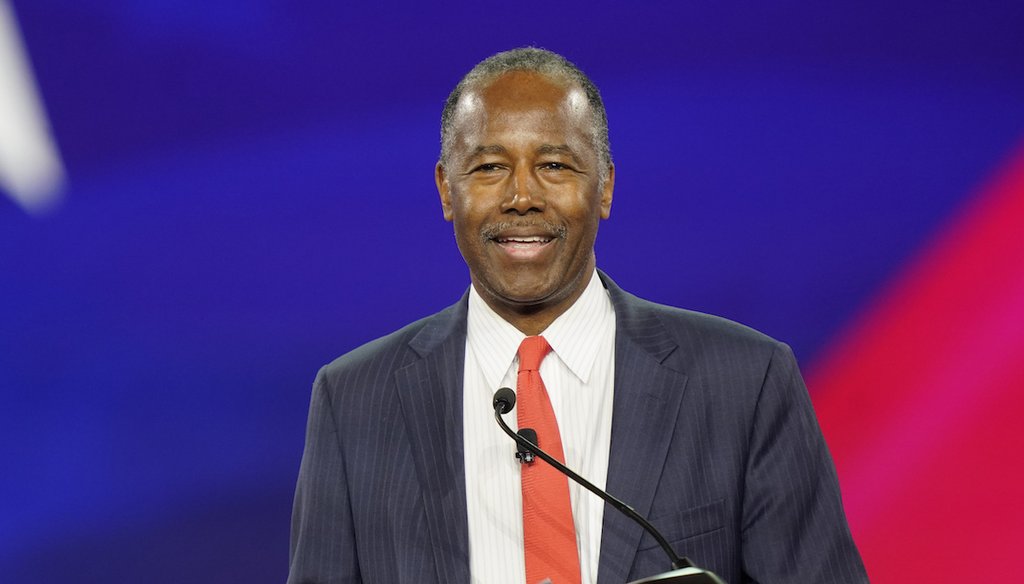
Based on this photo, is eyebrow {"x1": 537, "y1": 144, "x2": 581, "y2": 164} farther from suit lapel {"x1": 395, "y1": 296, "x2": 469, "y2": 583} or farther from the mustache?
suit lapel {"x1": 395, "y1": 296, "x2": 469, "y2": 583}

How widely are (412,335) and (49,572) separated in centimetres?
126

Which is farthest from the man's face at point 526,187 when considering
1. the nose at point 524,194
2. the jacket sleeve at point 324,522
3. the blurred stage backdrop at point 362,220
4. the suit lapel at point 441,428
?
the blurred stage backdrop at point 362,220

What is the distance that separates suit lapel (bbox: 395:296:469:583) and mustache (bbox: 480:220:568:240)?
20 cm

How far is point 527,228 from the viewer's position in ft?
5.93

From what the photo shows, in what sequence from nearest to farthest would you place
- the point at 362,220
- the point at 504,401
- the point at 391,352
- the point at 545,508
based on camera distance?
the point at 504,401
the point at 545,508
the point at 391,352
the point at 362,220

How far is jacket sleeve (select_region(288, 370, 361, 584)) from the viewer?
182 centimetres

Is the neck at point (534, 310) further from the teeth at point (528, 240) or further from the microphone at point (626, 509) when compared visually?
the microphone at point (626, 509)

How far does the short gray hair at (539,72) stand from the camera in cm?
188

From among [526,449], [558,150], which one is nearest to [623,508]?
[526,449]

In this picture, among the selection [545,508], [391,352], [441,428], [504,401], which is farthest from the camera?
[391,352]

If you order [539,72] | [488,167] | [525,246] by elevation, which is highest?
[539,72]

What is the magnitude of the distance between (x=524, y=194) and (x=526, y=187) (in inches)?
0.5

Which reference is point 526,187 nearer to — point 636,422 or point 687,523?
point 636,422

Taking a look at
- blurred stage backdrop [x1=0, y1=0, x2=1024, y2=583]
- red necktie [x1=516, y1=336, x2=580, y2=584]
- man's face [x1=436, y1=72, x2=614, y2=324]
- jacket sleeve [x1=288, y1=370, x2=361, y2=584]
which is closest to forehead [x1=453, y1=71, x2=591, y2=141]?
man's face [x1=436, y1=72, x2=614, y2=324]
